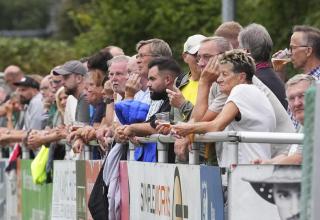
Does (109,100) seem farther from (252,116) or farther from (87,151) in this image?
(252,116)

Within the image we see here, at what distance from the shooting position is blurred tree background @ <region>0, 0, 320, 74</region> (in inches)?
1069

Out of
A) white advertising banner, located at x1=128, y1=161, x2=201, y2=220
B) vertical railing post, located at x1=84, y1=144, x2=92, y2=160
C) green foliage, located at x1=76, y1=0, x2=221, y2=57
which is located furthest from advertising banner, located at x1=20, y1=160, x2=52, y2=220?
green foliage, located at x1=76, y1=0, x2=221, y2=57

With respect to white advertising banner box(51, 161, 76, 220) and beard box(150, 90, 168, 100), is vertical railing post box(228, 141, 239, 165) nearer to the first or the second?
beard box(150, 90, 168, 100)

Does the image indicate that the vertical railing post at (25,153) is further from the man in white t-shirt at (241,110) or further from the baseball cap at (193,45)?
the man in white t-shirt at (241,110)

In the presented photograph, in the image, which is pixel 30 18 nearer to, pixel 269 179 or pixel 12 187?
pixel 12 187

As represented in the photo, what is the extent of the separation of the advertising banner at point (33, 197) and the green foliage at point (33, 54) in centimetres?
1829

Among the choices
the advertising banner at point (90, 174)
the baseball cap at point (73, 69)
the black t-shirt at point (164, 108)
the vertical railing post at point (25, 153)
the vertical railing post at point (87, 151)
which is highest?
the baseball cap at point (73, 69)

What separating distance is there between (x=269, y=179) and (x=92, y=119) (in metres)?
6.16

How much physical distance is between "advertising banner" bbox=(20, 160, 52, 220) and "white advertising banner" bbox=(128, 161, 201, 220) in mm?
3725

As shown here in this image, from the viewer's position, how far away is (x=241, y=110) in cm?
955

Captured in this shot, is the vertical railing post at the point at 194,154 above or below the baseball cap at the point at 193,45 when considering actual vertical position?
below

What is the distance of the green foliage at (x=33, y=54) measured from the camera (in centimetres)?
3581

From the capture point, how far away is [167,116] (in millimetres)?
→ 11031

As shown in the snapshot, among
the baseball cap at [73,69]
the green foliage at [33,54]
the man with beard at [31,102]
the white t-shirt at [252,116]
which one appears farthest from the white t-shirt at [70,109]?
the green foliage at [33,54]
